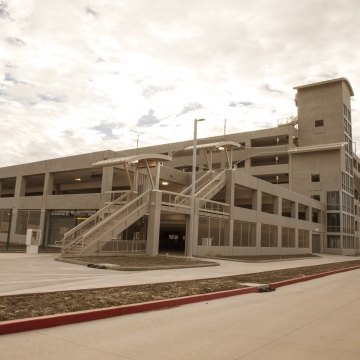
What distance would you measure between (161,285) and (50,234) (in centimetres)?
2764

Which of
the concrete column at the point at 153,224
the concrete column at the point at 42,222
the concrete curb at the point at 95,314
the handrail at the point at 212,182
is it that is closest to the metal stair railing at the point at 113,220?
the concrete column at the point at 153,224

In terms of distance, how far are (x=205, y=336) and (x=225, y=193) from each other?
3233cm

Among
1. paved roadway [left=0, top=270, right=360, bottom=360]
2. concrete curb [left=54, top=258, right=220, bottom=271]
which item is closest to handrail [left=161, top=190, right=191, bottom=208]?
concrete curb [left=54, top=258, right=220, bottom=271]

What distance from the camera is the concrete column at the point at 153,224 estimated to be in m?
28.5

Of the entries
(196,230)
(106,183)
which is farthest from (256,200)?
(106,183)

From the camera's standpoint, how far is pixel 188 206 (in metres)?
31.4

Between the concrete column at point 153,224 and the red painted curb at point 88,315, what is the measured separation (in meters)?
16.7

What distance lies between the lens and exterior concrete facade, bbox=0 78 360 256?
3189 centimetres

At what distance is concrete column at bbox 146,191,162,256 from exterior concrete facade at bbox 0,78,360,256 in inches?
2.8

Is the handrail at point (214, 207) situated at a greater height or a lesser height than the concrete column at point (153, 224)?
greater

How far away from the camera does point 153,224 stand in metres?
28.6

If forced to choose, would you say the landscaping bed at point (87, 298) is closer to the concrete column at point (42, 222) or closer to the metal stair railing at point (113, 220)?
the metal stair railing at point (113, 220)

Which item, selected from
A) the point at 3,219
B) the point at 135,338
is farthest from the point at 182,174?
the point at 135,338

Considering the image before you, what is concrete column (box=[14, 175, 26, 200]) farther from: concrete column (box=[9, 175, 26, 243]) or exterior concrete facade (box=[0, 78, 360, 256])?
exterior concrete facade (box=[0, 78, 360, 256])
